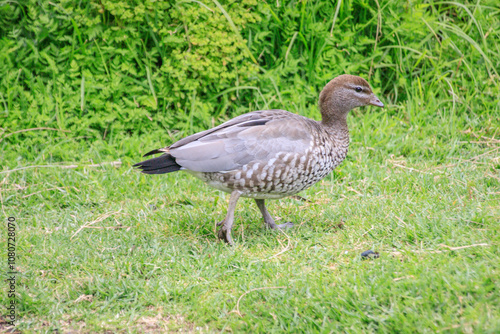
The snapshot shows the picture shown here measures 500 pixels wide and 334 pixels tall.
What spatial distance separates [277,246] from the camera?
434 cm

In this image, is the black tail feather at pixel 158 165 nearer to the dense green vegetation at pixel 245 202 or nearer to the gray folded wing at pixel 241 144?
the gray folded wing at pixel 241 144

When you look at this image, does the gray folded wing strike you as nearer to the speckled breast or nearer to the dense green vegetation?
the speckled breast

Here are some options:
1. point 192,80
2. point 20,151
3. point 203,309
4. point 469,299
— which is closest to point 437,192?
point 469,299

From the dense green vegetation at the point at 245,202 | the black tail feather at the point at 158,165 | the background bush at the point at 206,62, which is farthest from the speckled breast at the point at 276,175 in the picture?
the background bush at the point at 206,62

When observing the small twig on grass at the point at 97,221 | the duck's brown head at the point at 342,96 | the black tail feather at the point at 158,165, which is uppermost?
the duck's brown head at the point at 342,96

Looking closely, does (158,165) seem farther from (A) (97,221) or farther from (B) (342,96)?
(B) (342,96)

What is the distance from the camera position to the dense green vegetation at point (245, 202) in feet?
11.4

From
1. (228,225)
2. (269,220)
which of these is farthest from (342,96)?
(228,225)

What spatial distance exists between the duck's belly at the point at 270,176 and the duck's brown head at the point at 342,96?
0.58m

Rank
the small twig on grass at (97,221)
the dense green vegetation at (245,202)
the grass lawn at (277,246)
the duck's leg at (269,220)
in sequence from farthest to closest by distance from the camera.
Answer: the duck's leg at (269,220) → the small twig on grass at (97,221) → the dense green vegetation at (245,202) → the grass lawn at (277,246)

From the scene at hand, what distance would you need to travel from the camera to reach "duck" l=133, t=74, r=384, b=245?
4.34 m

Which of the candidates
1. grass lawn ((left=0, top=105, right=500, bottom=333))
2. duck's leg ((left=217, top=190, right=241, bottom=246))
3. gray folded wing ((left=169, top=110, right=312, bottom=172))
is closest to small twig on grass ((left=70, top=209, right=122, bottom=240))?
grass lawn ((left=0, top=105, right=500, bottom=333))

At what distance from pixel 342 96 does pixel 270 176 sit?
108 cm

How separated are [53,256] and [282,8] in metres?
4.18
